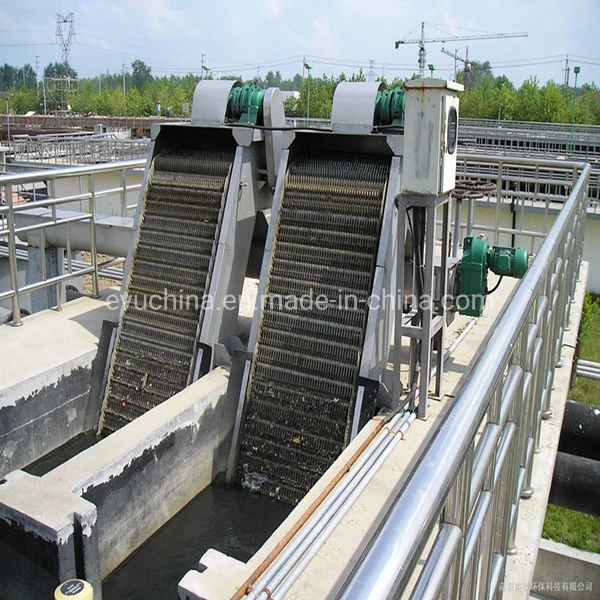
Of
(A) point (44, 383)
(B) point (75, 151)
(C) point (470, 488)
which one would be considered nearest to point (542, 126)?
(B) point (75, 151)

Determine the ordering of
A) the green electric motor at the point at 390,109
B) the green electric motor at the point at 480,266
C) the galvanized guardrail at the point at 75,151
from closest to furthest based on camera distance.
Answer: the green electric motor at the point at 480,266, the green electric motor at the point at 390,109, the galvanized guardrail at the point at 75,151

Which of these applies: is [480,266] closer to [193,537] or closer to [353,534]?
[353,534]

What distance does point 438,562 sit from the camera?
130 centimetres

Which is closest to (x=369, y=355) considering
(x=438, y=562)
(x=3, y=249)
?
(x=438, y=562)

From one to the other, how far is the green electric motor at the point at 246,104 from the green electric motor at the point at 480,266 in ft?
7.24

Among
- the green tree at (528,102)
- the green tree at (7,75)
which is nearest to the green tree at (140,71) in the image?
the green tree at (7,75)

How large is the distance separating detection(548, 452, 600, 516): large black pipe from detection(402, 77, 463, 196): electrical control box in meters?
1.90

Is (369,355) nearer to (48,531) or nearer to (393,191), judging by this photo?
(393,191)

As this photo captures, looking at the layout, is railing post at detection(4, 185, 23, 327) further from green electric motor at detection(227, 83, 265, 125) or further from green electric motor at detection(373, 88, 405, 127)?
green electric motor at detection(373, 88, 405, 127)

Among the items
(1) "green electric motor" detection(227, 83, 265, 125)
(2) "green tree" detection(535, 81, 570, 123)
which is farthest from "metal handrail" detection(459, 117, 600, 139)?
(1) "green electric motor" detection(227, 83, 265, 125)

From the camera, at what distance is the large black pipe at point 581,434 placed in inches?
175

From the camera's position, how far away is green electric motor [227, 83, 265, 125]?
18.8 ft

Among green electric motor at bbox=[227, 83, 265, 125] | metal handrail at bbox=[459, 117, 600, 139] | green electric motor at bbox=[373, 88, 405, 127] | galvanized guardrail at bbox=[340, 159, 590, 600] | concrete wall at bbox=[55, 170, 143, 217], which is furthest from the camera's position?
metal handrail at bbox=[459, 117, 600, 139]

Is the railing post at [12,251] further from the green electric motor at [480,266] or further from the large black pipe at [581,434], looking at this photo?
the large black pipe at [581,434]
